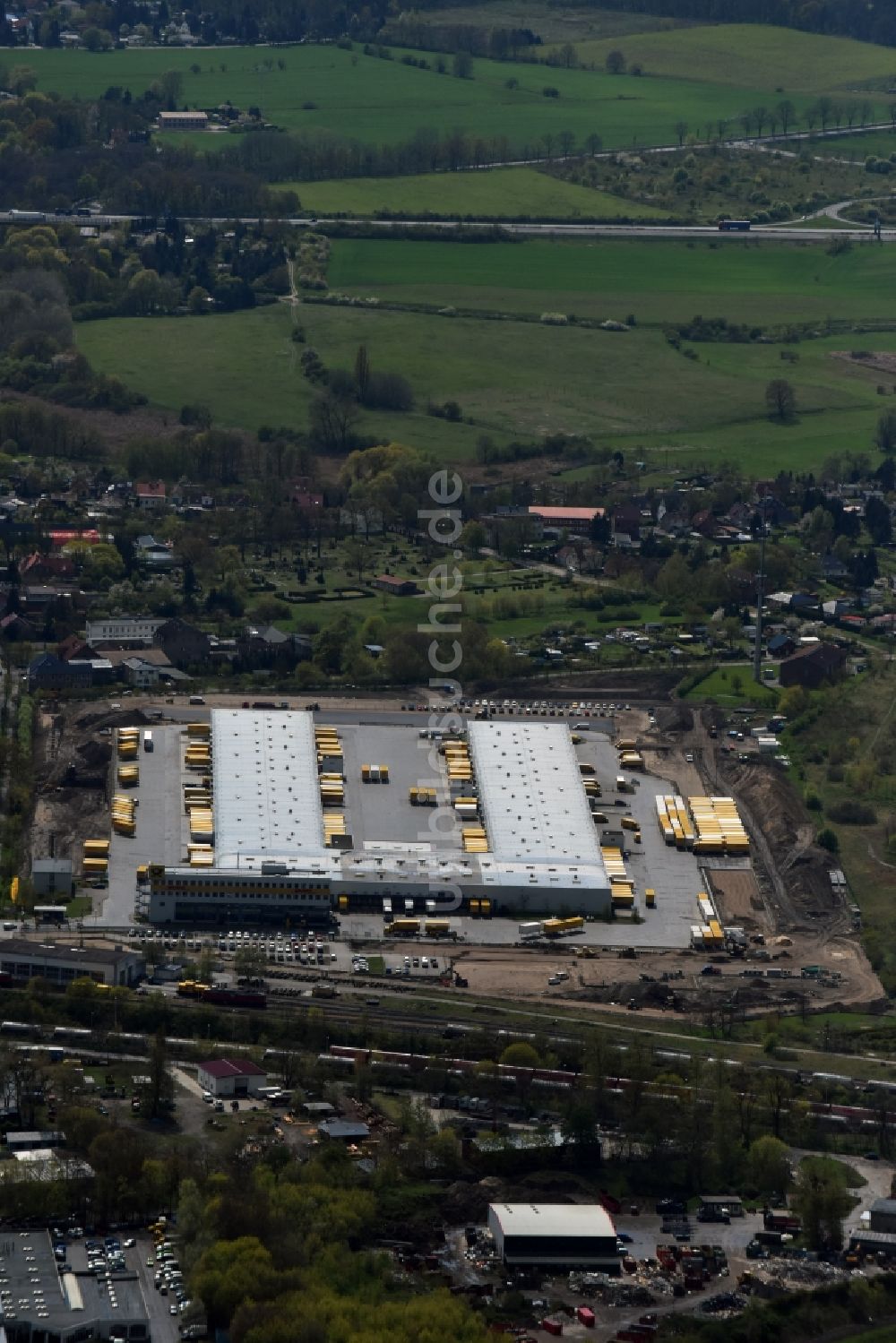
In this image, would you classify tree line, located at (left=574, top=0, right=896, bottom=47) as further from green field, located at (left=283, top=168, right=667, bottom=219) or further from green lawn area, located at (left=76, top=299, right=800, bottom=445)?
green lawn area, located at (left=76, top=299, right=800, bottom=445)

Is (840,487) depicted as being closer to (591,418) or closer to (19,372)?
(591,418)

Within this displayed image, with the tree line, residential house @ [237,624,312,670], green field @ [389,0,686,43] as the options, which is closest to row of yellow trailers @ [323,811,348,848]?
residential house @ [237,624,312,670]

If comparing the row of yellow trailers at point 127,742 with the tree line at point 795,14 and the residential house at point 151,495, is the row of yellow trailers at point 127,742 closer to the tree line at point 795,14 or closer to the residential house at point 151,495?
the residential house at point 151,495

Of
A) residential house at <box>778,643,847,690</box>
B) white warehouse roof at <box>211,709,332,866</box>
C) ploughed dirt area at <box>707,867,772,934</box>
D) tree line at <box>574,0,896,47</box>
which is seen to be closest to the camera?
ploughed dirt area at <box>707,867,772,934</box>

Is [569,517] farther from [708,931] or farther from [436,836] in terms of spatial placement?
[708,931]

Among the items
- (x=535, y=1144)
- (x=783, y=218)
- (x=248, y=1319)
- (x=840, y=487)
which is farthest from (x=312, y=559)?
(x=783, y=218)

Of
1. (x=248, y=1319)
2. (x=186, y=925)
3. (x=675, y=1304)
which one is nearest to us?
(x=248, y=1319)

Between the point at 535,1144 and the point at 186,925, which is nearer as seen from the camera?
the point at 535,1144
